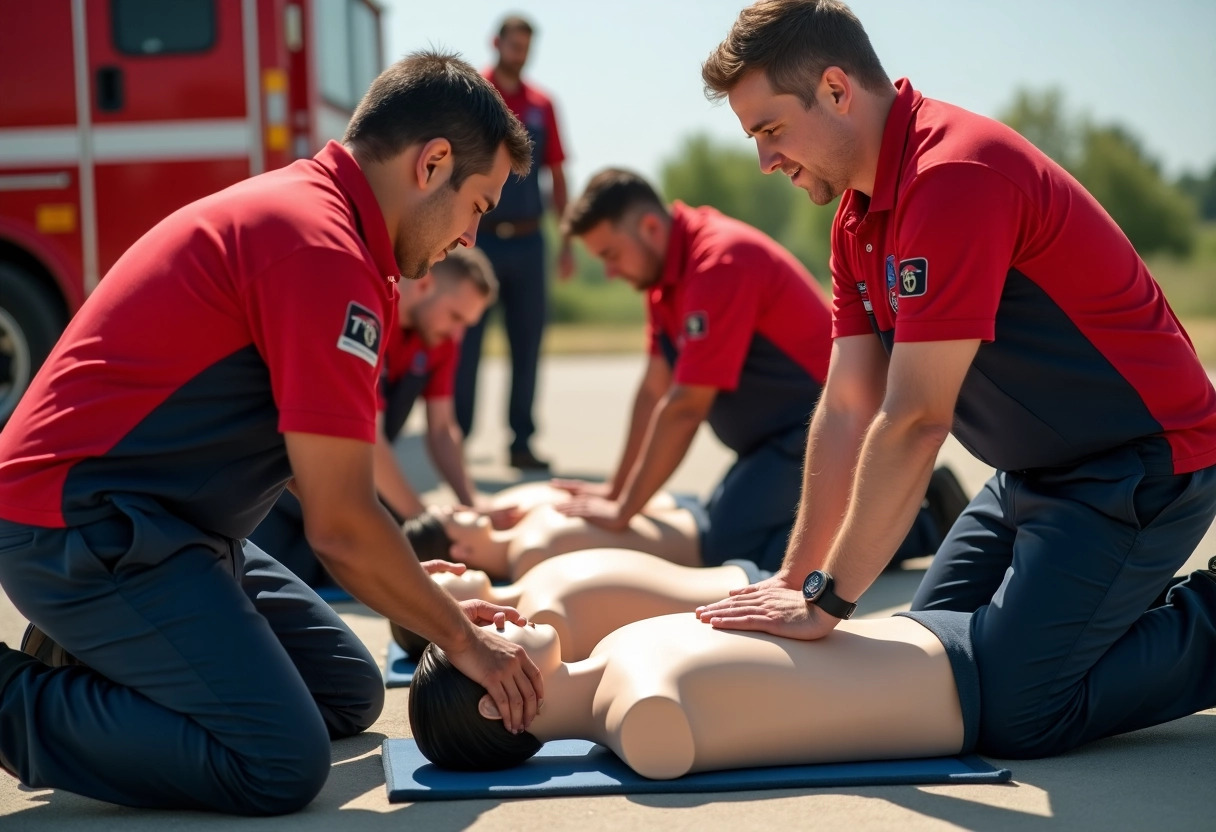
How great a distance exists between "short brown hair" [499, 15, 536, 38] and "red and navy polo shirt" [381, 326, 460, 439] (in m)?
2.57

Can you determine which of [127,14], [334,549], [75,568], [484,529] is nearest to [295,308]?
[334,549]

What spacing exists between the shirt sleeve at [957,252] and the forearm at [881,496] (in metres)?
0.18

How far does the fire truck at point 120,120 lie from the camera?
Result: 21.2ft

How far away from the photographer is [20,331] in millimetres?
6680

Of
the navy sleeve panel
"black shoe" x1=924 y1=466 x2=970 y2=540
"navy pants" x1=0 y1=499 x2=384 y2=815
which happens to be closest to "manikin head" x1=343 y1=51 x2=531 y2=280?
the navy sleeve panel

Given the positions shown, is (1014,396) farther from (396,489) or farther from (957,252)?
(396,489)

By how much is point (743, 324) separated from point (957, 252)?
6.34 ft

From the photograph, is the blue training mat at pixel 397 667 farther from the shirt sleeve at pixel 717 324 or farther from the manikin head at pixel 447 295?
the manikin head at pixel 447 295

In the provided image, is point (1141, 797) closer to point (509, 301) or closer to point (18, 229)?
point (509, 301)

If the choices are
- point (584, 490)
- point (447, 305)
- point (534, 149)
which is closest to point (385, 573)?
point (584, 490)

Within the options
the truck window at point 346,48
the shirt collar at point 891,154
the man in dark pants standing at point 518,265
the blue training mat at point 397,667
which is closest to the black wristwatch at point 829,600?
the shirt collar at point 891,154

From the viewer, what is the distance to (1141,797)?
2287mm

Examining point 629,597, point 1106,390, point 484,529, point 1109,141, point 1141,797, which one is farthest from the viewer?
point 1109,141

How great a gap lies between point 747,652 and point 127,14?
536 cm
